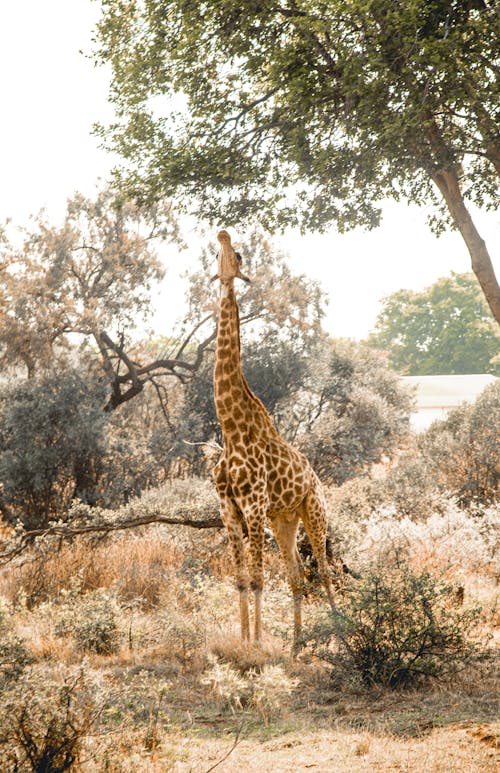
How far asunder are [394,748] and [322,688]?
180cm

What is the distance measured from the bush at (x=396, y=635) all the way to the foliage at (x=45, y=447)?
905cm

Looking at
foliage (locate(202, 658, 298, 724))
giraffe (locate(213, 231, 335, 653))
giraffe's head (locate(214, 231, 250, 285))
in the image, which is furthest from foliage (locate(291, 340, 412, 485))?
foliage (locate(202, 658, 298, 724))

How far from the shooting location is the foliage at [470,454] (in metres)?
14.7

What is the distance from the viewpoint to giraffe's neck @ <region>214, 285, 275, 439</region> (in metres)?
6.90

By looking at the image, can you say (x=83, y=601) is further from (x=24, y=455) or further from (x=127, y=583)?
(x=24, y=455)

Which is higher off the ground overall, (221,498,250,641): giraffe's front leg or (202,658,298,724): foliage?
(221,498,250,641): giraffe's front leg

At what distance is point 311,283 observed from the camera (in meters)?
20.8

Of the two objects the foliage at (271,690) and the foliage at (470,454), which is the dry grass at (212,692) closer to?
the foliage at (271,690)

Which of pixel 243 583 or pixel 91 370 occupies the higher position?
pixel 91 370

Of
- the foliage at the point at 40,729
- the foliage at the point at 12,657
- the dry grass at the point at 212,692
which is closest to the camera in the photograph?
the foliage at the point at 40,729

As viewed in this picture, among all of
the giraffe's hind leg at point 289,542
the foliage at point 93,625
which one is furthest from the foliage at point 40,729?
the giraffe's hind leg at point 289,542

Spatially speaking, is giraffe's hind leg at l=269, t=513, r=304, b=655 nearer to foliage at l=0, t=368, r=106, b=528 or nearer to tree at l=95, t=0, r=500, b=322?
tree at l=95, t=0, r=500, b=322

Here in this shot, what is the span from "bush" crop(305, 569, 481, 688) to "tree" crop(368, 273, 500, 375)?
51707 mm

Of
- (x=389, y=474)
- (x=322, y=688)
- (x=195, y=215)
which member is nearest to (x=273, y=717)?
(x=322, y=688)
